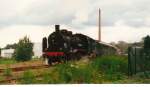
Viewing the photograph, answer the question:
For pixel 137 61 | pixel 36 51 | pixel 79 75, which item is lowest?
pixel 79 75

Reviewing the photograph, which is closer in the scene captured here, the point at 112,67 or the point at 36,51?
the point at 112,67

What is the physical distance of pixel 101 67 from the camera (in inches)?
604

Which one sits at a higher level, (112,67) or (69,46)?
(69,46)

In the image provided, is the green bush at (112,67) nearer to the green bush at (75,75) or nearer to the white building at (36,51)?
the green bush at (75,75)

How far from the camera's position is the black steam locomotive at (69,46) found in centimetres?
2430

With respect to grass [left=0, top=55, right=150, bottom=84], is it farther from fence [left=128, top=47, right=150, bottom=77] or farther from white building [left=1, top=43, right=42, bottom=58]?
white building [left=1, top=43, right=42, bottom=58]

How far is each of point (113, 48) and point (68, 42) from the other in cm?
370

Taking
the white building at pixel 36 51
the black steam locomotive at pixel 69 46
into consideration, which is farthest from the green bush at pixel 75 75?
the black steam locomotive at pixel 69 46

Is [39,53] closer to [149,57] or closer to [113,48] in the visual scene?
[113,48]

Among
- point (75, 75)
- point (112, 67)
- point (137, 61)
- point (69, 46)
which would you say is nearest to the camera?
point (75, 75)

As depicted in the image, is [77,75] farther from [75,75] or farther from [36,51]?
[36,51]

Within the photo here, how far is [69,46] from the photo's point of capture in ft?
87.5

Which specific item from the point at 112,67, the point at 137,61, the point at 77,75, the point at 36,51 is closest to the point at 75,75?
the point at 77,75

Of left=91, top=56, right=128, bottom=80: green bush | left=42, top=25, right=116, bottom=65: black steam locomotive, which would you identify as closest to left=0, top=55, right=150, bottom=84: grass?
left=91, top=56, right=128, bottom=80: green bush
